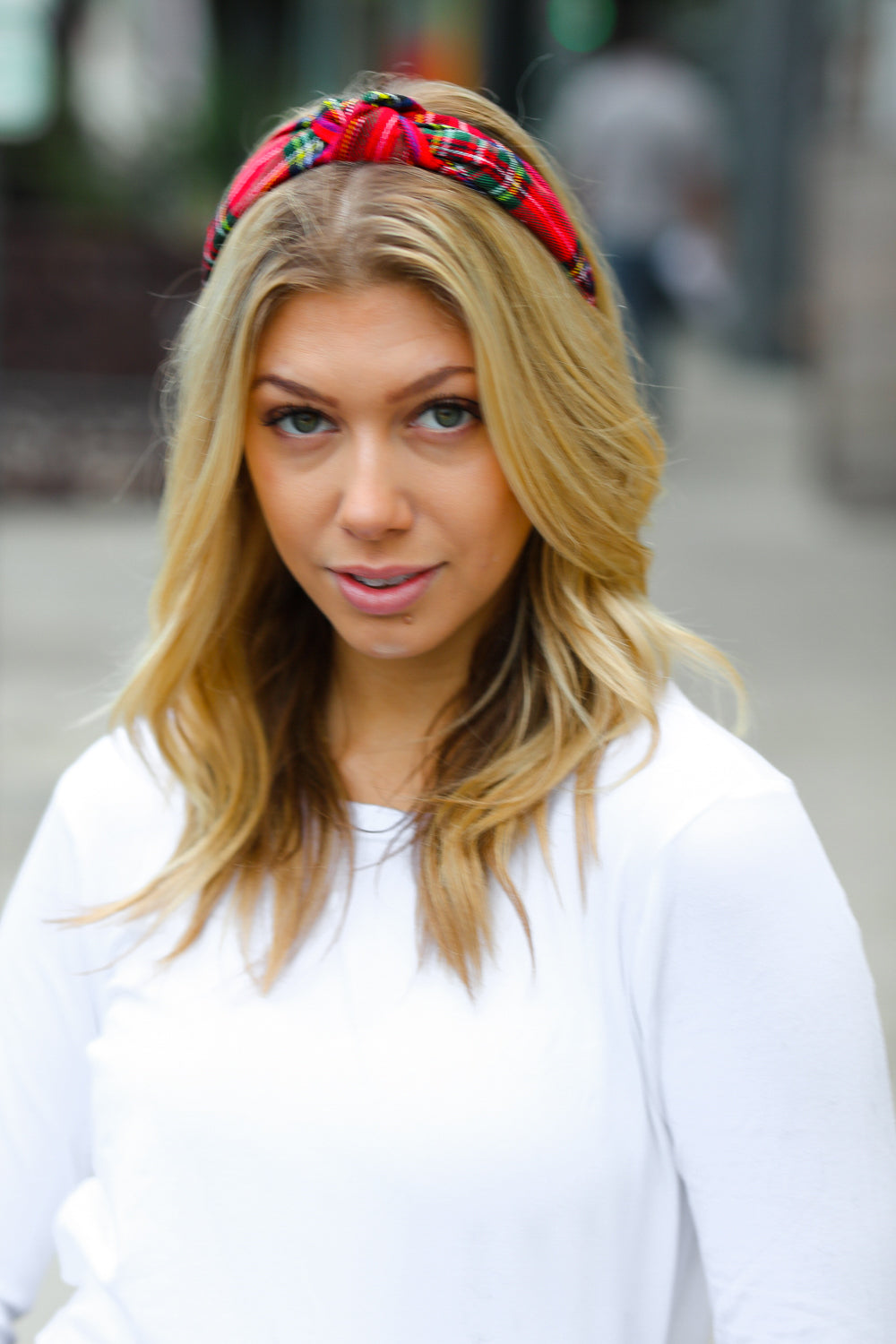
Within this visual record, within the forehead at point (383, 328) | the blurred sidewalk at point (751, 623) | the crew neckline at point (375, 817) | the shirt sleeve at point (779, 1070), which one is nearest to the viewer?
the shirt sleeve at point (779, 1070)

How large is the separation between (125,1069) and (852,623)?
5.63 metres

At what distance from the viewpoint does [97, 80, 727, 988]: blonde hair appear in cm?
154

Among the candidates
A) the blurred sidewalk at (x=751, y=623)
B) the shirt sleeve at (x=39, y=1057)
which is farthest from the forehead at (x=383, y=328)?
the blurred sidewalk at (x=751, y=623)

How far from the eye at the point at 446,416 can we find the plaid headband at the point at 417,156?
0.59 feet

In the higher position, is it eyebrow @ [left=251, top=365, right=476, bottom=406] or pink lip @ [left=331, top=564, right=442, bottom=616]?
eyebrow @ [left=251, top=365, right=476, bottom=406]

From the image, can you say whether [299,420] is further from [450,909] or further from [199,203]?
[199,203]

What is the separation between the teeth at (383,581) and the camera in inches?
63.4

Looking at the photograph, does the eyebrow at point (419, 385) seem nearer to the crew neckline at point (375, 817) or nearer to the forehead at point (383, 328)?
the forehead at point (383, 328)

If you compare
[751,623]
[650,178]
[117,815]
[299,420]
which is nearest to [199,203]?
[650,178]

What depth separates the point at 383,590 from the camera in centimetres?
162

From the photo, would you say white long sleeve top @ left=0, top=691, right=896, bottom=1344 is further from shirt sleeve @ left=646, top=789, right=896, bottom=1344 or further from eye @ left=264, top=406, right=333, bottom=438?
eye @ left=264, top=406, right=333, bottom=438

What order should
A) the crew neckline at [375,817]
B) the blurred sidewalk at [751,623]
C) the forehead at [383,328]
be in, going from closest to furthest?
the forehead at [383,328], the crew neckline at [375,817], the blurred sidewalk at [751,623]

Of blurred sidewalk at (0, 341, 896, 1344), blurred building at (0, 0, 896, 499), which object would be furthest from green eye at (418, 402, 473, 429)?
blurred building at (0, 0, 896, 499)

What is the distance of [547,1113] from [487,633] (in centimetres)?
54
